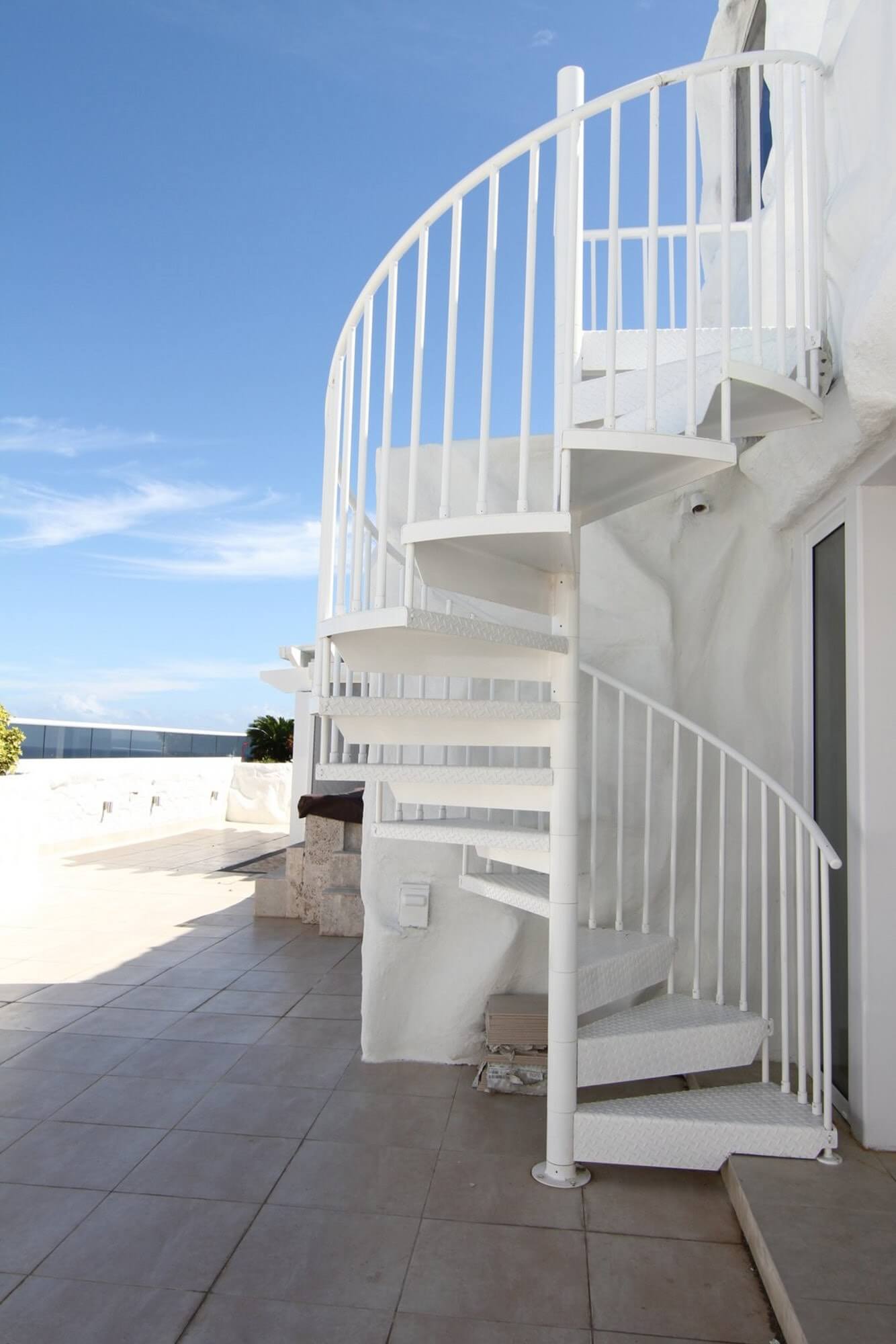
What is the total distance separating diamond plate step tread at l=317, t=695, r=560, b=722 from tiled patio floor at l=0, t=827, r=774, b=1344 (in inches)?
50.3

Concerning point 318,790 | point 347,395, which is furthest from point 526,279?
point 318,790

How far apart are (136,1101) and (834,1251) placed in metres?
2.09

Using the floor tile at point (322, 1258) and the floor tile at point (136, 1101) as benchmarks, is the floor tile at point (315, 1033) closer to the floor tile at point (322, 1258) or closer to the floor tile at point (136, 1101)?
the floor tile at point (136, 1101)

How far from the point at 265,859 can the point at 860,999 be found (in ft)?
21.9

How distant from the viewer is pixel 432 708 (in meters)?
2.42

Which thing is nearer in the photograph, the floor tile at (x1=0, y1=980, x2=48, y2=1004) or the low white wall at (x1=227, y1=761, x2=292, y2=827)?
the floor tile at (x1=0, y1=980, x2=48, y2=1004)

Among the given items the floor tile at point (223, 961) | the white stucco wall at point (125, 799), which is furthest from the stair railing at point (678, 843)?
the white stucco wall at point (125, 799)

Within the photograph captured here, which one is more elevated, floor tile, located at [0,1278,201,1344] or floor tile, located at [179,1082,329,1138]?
floor tile, located at [179,1082,329,1138]

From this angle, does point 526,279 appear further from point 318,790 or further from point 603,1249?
point 318,790

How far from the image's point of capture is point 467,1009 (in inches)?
129

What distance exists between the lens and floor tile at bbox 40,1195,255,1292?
1.88 m

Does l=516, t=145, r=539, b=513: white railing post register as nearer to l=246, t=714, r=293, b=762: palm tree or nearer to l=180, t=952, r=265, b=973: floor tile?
l=180, t=952, r=265, b=973: floor tile

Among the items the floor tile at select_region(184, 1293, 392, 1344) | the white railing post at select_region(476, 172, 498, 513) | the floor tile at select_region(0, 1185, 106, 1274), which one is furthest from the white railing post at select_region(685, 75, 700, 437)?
the floor tile at select_region(0, 1185, 106, 1274)

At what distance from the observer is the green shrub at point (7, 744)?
684 cm
